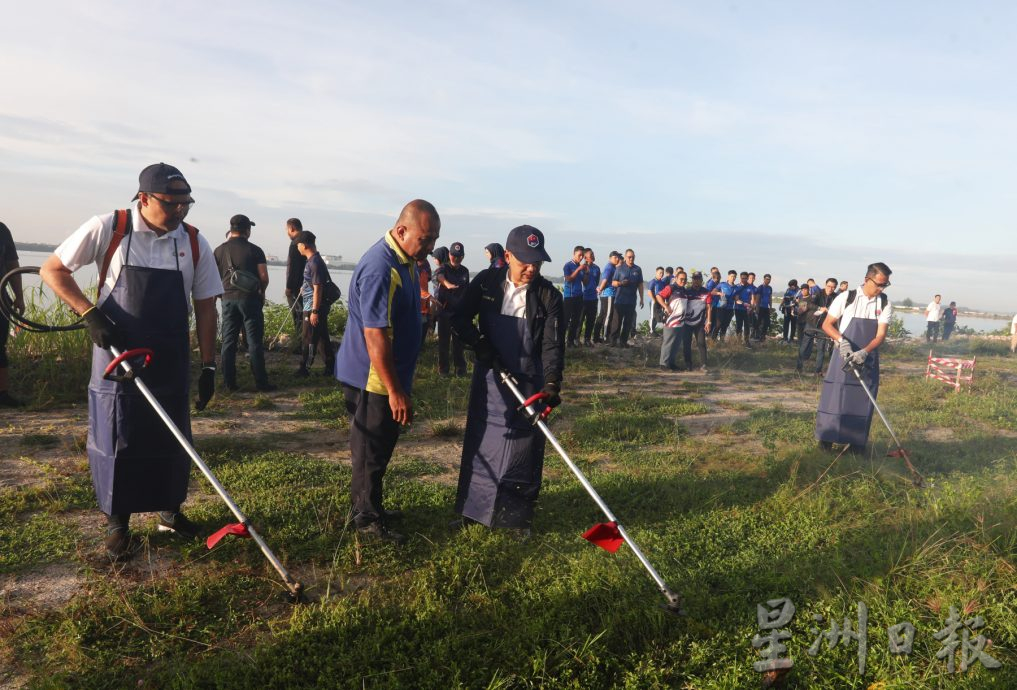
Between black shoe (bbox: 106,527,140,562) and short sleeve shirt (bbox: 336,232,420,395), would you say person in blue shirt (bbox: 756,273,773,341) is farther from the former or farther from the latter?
black shoe (bbox: 106,527,140,562)

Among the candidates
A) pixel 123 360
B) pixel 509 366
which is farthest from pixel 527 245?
pixel 123 360

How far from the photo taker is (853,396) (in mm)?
6660

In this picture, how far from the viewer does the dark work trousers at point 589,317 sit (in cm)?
1405

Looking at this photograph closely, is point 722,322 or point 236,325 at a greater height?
point 722,322

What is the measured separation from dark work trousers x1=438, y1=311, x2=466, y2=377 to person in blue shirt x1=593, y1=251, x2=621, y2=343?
18.2 feet

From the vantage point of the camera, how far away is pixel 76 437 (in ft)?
19.5

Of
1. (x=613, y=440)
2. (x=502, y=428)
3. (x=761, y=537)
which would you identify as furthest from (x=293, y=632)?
(x=613, y=440)

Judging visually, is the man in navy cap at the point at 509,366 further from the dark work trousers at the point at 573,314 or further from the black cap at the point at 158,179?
the dark work trousers at the point at 573,314

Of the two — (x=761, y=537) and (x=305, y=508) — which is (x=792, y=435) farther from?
(x=305, y=508)

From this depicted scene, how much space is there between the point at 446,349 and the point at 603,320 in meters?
6.38

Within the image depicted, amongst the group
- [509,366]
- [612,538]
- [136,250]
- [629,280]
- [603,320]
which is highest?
[629,280]

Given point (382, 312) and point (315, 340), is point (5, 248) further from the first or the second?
point (382, 312)

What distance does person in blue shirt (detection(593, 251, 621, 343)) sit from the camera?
48.7ft

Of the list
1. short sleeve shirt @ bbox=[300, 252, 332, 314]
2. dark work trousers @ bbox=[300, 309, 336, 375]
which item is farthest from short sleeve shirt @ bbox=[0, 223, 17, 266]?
dark work trousers @ bbox=[300, 309, 336, 375]
